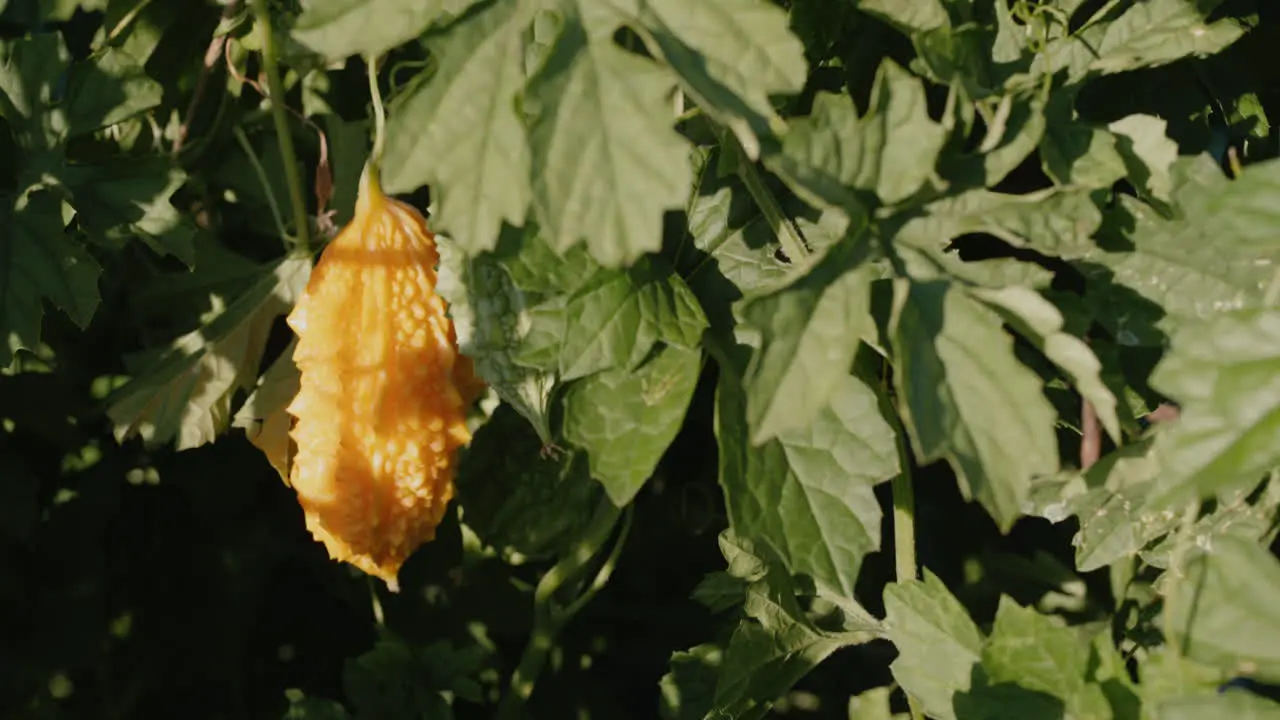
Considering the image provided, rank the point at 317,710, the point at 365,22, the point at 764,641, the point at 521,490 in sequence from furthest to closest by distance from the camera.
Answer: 1. the point at 317,710
2. the point at 521,490
3. the point at 764,641
4. the point at 365,22

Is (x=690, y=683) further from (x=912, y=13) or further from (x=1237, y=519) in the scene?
(x=912, y=13)

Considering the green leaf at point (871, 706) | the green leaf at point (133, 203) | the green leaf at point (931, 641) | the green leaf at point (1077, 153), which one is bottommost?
the green leaf at point (871, 706)

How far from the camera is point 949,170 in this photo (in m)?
1.09

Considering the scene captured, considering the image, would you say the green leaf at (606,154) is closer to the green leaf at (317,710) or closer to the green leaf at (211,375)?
the green leaf at (211,375)

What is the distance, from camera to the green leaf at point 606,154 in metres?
0.94

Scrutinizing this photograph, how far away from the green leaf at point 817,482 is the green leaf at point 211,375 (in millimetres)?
721

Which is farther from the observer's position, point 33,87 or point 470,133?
point 33,87

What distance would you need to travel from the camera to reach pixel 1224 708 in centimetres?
95

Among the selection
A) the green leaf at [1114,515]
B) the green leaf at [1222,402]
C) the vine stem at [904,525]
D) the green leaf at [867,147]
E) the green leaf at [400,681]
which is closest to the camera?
the green leaf at [1222,402]

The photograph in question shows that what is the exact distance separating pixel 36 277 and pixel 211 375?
0.28 m

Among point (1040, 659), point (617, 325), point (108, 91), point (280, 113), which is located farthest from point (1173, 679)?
point (108, 91)

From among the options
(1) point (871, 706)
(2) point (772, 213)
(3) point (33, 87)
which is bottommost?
(1) point (871, 706)

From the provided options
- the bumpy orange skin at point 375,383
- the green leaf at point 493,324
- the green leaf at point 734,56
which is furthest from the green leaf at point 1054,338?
the bumpy orange skin at point 375,383

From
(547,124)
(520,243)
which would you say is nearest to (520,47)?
(547,124)
